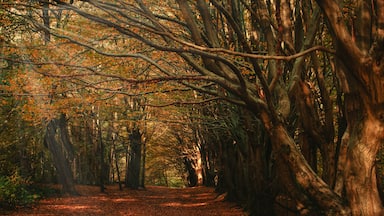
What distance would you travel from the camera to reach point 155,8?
42.9 feet

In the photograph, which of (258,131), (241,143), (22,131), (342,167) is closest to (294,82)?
(342,167)

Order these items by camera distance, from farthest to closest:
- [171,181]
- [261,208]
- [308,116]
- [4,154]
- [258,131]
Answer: [171,181] < [4,154] < [258,131] < [261,208] < [308,116]

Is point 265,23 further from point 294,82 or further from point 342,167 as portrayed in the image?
point 342,167

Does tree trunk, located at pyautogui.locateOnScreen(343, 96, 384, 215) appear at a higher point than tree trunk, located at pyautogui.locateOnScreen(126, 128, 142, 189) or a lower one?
lower

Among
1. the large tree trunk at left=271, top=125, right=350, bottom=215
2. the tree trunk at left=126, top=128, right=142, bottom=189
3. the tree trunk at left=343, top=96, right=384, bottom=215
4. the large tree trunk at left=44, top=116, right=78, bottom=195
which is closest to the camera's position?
the tree trunk at left=343, top=96, right=384, bottom=215

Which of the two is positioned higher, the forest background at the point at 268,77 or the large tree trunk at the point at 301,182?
the forest background at the point at 268,77

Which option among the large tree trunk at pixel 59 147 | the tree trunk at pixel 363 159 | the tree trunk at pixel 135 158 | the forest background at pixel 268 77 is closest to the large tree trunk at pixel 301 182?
the forest background at pixel 268 77

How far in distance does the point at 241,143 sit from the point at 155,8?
19.8 feet

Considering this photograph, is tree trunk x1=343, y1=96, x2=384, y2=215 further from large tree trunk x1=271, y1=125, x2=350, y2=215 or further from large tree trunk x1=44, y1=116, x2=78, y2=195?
large tree trunk x1=44, y1=116, x2=78, y2=195

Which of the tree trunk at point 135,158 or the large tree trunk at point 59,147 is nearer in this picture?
the large tree trunk at point 59,147

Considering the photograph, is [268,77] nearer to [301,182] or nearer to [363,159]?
[301,182]

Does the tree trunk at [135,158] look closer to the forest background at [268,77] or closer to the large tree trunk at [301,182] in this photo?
the forest background at [268,77]

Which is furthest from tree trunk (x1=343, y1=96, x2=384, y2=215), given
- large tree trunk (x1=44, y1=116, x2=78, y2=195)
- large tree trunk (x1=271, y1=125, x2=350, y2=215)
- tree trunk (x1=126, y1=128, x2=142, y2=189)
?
tree trunk (x1=126, y1=128, x2=142, y2=189)

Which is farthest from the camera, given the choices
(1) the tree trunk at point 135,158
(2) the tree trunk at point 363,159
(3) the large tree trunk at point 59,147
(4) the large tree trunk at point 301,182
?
(1) the tree trunk at point 135,158
